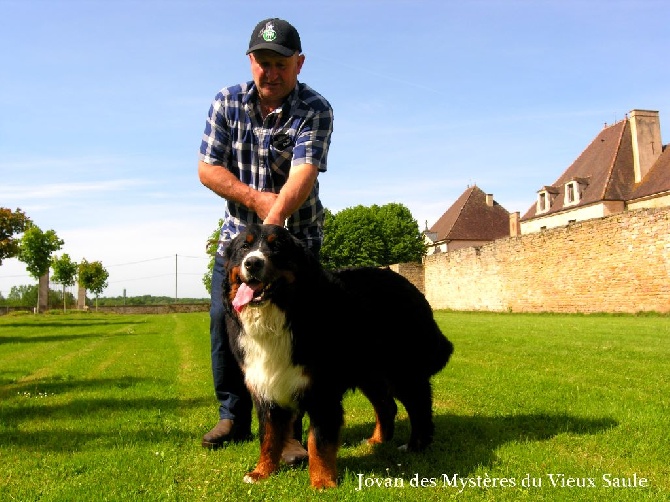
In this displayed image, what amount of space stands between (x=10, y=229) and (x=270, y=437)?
83.0ft

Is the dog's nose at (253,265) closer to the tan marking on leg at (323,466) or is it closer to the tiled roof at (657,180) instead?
the tan marking on leg at (323,466)

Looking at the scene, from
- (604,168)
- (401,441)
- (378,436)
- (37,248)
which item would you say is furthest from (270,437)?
(604,168)

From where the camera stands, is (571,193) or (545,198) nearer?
(571,193)

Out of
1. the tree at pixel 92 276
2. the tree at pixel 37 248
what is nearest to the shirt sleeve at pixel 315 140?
the tree at pixel 37 248

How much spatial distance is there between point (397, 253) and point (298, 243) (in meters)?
57.5

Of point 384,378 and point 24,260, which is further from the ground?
point 24,260

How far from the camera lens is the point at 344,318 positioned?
A: 3836 mm

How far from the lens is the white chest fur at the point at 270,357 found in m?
3.50

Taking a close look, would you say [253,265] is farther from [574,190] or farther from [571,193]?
[571,193]

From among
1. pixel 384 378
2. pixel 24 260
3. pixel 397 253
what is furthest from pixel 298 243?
pixel 397 253

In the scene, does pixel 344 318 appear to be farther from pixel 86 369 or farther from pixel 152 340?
pixel 152 340

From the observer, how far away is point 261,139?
4441 mm

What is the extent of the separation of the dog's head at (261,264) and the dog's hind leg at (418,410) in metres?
1.54

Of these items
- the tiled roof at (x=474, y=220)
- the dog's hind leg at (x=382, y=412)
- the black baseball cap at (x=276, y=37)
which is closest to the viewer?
the black baseball cap at (x=276, y=37)
